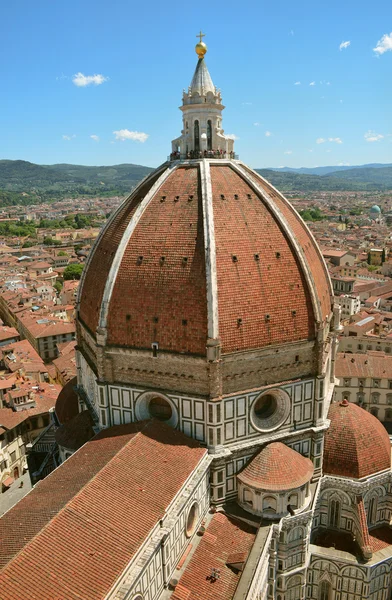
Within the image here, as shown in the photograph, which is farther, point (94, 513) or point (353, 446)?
point (353, 446)

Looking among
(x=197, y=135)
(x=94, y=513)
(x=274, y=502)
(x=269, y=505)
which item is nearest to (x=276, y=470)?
(x=274, y=502)

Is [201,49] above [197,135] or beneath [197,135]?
above

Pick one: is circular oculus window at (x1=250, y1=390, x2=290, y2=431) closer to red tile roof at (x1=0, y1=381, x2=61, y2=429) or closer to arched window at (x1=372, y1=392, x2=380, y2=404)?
red tile roof at (x1=0, y1=381, x2=61, y2=429)

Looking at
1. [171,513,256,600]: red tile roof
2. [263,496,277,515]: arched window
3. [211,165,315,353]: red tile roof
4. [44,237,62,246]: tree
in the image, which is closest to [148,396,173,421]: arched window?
[211,165,315,353]: red tile roof

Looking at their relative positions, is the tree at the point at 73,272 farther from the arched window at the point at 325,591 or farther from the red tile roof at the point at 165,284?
the arched window at the point at 325,591

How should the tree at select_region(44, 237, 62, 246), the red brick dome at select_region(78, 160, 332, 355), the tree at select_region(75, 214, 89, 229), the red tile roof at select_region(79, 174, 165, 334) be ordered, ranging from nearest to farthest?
the red brick dome at select_region(78, 160, 332, 355) < the red tile roof at select_region(79, 174, 165, 334) < the tree at select_region(44, 237, 62, 246) < the tree at select_region(75, 214, 89, 229)

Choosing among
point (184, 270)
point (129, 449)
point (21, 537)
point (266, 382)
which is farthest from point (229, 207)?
point (21, 537)

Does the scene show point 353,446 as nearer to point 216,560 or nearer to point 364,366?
point 216,560
